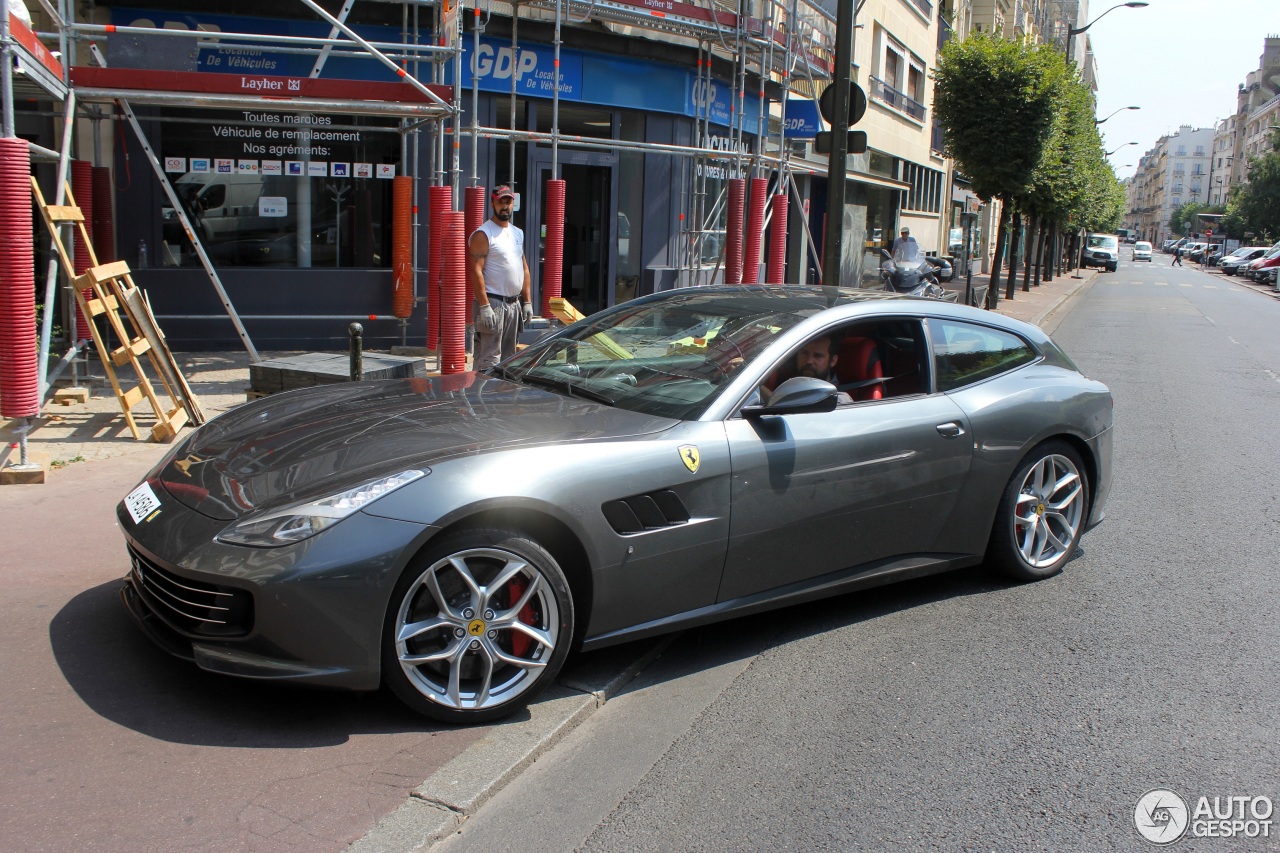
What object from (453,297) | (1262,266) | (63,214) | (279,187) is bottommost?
(453,297)

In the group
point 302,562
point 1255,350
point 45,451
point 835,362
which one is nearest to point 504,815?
point 302,562

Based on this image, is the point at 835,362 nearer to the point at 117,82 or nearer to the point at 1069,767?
the point at 1069,767

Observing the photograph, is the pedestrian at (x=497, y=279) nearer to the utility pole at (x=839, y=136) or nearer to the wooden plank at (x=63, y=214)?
the wooden plank at (x=63, y=214)

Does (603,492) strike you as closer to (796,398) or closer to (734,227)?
(796,398)

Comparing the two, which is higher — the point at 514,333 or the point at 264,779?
the point at 514,333

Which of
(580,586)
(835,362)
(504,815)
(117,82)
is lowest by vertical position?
(504,815)

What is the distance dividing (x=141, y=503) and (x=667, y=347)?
2220 millimetres

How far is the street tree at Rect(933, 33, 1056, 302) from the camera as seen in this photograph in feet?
78.3

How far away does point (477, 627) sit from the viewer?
11.9 feet

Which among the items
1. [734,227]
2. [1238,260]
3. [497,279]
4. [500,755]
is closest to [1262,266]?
[1238,260]

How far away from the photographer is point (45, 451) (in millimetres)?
7109

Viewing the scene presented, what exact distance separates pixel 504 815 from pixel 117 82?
710cm

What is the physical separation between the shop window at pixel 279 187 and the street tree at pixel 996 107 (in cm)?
1639

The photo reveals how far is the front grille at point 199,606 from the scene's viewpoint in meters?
3.42
